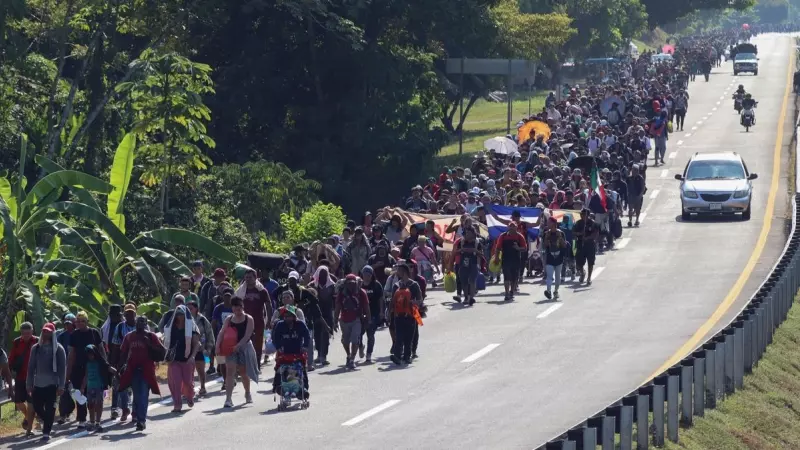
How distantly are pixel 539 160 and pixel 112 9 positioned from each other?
1046 centimetres

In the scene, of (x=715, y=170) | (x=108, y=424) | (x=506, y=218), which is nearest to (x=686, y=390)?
(x=108, y=424)

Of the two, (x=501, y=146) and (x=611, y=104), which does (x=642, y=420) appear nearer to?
(x=501, y=146)

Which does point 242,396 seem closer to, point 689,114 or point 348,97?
point 348,97

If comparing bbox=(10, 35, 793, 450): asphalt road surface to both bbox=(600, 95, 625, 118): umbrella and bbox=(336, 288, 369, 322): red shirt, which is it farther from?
bbox=(600, 95, 625, 118): umbrella

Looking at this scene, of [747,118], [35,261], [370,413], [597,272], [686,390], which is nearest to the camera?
[686,390]

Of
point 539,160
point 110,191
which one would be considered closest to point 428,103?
point 539,160

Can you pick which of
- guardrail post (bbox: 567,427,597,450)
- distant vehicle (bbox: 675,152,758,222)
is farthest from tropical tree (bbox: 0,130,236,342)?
distant vehicle (bbox: 675,152,758,222)

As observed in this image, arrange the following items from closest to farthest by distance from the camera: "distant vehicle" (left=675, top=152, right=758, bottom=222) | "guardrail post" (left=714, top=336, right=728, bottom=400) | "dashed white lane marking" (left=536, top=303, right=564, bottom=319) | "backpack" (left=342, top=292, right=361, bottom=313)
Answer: "guardrail post" (left=714, top=336, right=728, bottom=400), "backpack" (left=342, top=292, right=361, bottom=313), "dashed white lane marking" (left=536, top=303, right=564, bottom=319), "distant vehicle" (left=675, top=152, right=758, bottom=222)

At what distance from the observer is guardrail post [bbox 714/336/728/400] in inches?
795

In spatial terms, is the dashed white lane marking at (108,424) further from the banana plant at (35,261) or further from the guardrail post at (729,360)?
the guardrail post at (729,360)

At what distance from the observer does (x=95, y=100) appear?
3728 centimetres

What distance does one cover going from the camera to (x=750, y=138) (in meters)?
59.4

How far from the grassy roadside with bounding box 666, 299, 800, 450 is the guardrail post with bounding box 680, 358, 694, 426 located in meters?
0.15

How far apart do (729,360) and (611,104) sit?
32243mm
